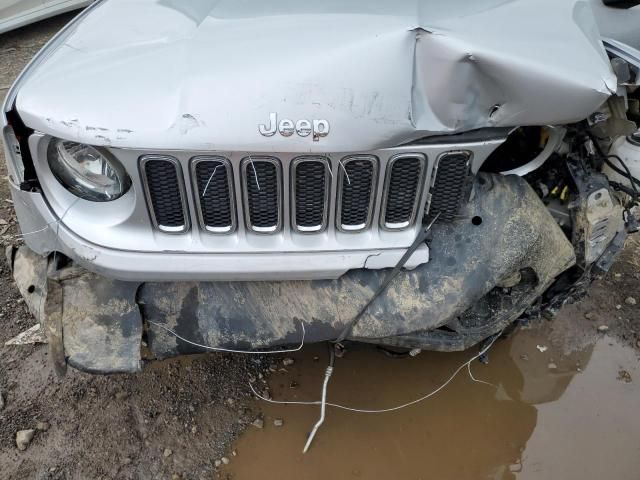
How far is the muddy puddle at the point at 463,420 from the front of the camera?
270 cm

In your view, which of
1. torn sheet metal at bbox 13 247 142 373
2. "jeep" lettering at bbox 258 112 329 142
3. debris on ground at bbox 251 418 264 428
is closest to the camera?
"jeep" lettering at bbox 258 112 329 142

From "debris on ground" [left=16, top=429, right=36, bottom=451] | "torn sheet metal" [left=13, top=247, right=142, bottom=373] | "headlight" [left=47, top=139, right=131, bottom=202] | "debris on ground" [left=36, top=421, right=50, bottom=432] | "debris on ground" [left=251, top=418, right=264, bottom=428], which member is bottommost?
"debris on ground" [left=251, top=418, right=264, bottom=428]

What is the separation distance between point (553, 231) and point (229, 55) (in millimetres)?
1471

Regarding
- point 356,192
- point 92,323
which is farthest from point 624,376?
point 92,323

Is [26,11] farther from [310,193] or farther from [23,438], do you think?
[310,193]

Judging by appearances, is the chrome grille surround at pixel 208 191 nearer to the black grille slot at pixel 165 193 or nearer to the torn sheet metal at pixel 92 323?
the black grille slot at pixel 165 193

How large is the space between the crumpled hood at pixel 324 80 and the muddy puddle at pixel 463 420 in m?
1.50

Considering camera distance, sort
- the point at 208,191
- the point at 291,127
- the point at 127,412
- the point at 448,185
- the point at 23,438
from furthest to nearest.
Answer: the point at 127,412 < the point at 23,438 < the point at 448,185 < the point at 208,191 < the point at 291,127

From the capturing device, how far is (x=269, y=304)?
2266 mm

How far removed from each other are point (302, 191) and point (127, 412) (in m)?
1.50

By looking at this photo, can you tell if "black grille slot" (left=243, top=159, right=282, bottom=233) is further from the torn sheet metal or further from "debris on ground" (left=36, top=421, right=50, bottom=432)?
"debris on ground" (left=36, top=421, right=50, bottom=432)

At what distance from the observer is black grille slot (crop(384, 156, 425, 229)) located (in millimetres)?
2070

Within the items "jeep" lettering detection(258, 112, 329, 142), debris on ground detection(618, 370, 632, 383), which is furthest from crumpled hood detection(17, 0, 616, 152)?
debris on ground detection(618, 370, 632, 383)

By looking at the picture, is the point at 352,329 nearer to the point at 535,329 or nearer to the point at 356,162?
the point at 356,162
